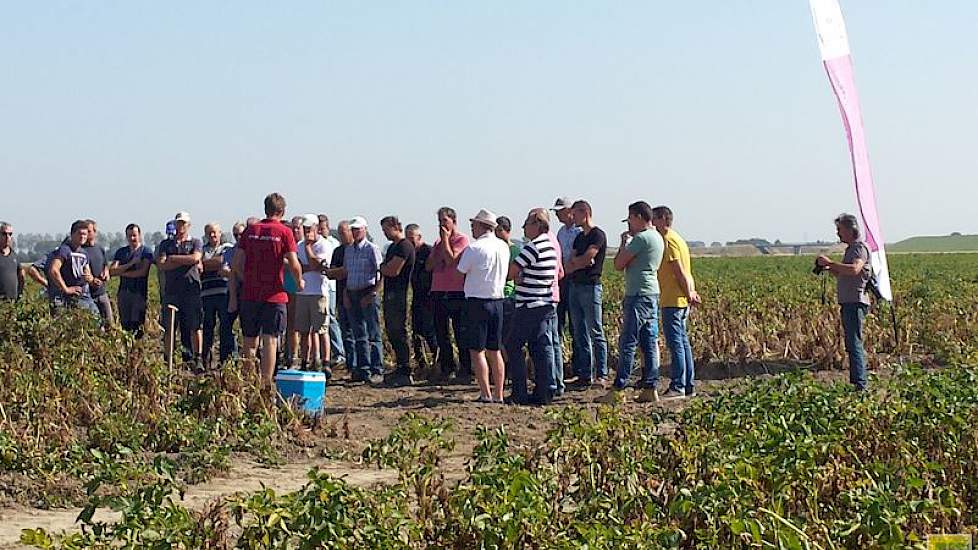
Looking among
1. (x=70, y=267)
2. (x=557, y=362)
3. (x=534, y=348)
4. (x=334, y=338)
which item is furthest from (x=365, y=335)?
(x=70, y=267)

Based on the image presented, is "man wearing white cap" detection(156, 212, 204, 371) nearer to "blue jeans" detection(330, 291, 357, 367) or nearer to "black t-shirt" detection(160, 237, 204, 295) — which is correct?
"black t-shirt" detection(160, 237, 204, 295)

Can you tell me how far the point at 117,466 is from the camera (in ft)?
22.7

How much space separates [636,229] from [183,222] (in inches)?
182

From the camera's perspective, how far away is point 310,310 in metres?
13.8

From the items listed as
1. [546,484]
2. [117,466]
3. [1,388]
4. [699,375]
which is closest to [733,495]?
[546,484]

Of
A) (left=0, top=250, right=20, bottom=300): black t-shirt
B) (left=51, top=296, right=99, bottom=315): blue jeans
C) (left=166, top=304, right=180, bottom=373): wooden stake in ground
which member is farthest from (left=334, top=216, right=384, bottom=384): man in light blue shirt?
(left=0, top=250, right=20, bottom=300): black t-shirt

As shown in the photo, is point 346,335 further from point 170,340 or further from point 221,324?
point 170,340

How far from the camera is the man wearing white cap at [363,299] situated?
13.1 meters

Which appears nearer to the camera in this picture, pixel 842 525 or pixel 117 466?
pixel 842 525

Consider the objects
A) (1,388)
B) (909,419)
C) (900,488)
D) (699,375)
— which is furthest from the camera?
(699,375)

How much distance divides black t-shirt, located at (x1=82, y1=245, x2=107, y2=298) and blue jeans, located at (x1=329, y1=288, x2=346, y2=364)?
96.9 inches

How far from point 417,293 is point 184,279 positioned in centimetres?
233

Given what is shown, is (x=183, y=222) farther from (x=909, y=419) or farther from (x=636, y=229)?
(x=909, y=419)

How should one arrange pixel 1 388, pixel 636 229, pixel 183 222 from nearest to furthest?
pixel 1 388 → pixel 636 229 → pixel 183 222
